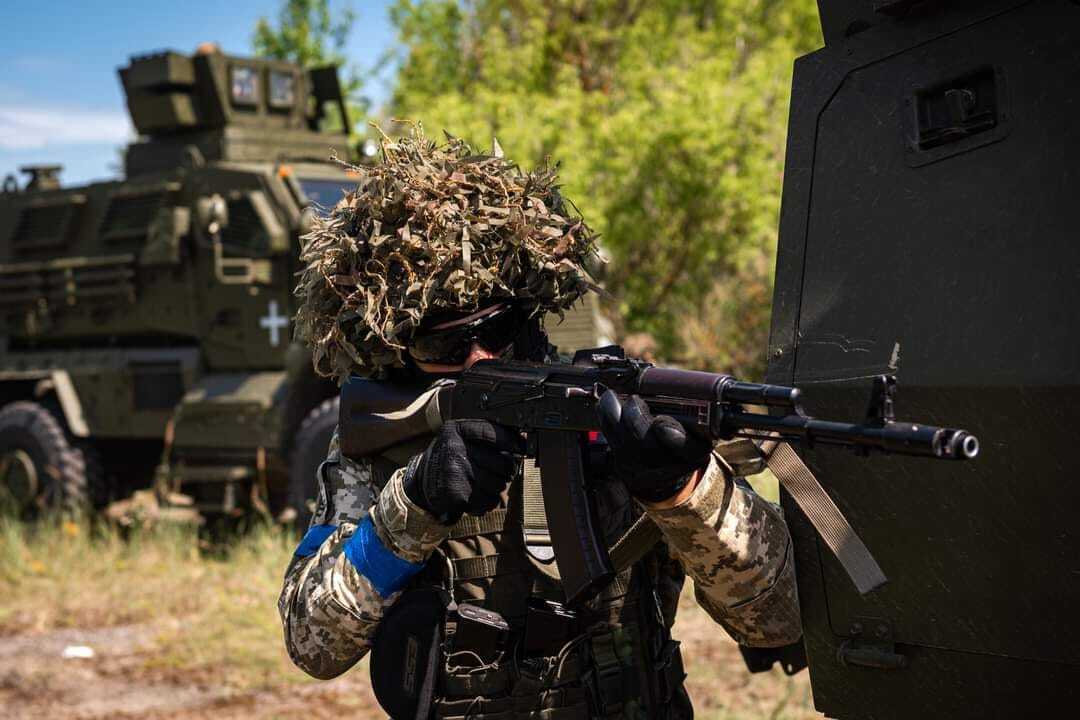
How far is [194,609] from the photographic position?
6.49m

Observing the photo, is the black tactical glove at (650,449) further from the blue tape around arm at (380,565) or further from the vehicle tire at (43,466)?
the vehicle tire at (43,466)

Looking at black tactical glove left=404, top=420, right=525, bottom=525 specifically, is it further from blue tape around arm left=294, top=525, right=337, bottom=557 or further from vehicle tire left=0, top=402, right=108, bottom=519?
vehicle tire left=0, top=402, right=108, bottom=519

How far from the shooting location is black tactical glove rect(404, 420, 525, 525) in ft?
6.84

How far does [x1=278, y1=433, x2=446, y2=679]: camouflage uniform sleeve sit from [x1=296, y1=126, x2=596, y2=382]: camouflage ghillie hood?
0.84ft

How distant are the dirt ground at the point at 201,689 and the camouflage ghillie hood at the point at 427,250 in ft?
7.74

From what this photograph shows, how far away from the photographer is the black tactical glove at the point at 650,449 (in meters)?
1.85

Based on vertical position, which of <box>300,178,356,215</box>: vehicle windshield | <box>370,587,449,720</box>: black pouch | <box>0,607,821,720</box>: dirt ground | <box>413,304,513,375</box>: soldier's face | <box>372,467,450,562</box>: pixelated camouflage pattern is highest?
<box>300,178,356,215</box>: vehicle windshield

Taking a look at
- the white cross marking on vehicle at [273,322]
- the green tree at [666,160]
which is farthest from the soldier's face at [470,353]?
the green tree at [666,160]

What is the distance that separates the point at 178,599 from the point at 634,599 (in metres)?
4.89

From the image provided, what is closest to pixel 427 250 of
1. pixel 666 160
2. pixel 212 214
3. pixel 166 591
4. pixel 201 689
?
pixel 201 689

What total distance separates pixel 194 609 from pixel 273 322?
77.5 inches

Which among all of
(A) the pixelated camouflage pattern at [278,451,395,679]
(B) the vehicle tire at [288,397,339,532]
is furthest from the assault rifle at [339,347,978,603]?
(B) the vehicle tire at [288,397,339,532]

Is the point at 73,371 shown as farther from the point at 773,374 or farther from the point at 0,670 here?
the point at 773,374

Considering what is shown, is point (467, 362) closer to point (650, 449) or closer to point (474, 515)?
point (474, 515)
